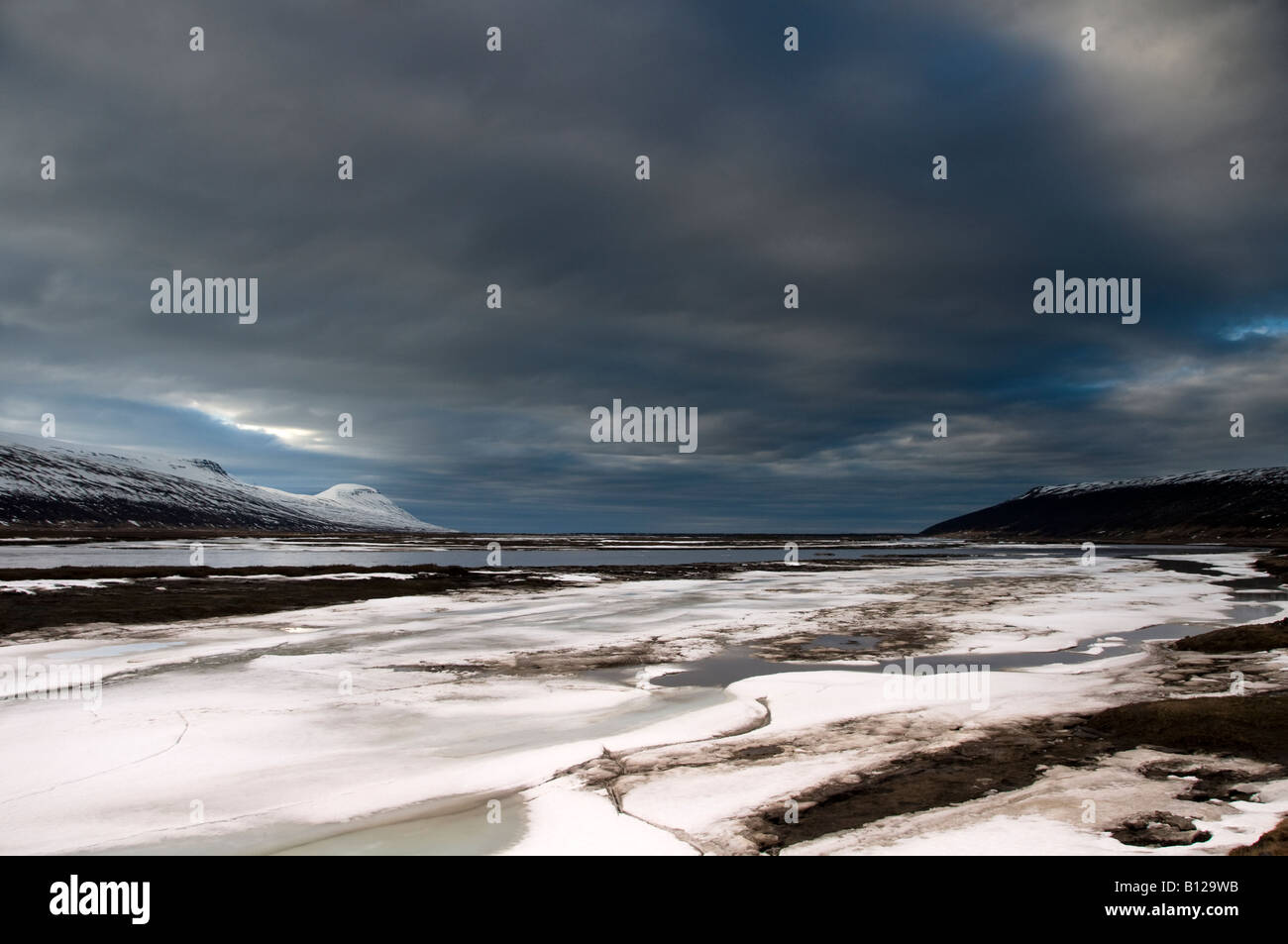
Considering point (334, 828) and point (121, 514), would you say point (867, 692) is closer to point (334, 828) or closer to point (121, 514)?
point (334, 828)

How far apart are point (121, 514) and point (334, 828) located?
23911 cm

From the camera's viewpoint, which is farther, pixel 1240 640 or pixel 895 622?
pixel 895 622

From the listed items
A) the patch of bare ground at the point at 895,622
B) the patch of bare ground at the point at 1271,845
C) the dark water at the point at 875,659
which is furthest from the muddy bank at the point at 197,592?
the patch of bare ground at the point at 1271,845

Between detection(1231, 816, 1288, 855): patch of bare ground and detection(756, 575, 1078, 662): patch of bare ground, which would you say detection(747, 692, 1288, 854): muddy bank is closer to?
detection(1231, 816, 1288, 855): patch of bare ground

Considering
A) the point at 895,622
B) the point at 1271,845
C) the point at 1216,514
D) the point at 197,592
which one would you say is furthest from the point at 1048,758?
the point at 1216,514

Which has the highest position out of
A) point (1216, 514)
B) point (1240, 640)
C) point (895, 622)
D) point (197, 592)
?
point (1240, 640)

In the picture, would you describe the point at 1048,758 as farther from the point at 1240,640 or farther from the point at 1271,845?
the point at 1240,640

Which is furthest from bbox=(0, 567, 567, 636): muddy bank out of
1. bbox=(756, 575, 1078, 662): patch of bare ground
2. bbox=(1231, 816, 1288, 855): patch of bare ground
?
bbox=(1231, 816, 1288, 855): patch of bare ground

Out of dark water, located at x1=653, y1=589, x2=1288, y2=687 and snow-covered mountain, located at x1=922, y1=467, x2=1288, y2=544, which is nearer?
dark water, located at x1=653, y1=589, x2=1288, y2=687

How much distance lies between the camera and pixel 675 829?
21.5 feet

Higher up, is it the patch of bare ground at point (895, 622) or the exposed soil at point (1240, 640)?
the exposed soil at point (1240, 640)

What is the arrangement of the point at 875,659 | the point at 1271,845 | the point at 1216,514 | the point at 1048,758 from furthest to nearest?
the point at 1216,514
the point at 875,659
the point at 1048,758
the point at 1271,845

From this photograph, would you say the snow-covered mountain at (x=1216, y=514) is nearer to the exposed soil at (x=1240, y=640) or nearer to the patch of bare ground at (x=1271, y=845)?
the exposed soil at (x=1240, y=640)

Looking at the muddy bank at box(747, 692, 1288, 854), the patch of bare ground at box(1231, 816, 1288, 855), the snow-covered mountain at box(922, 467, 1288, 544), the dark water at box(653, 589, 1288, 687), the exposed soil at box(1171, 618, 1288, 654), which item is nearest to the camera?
the patch of bare ground at box(1231, 816, 1288, 855)
